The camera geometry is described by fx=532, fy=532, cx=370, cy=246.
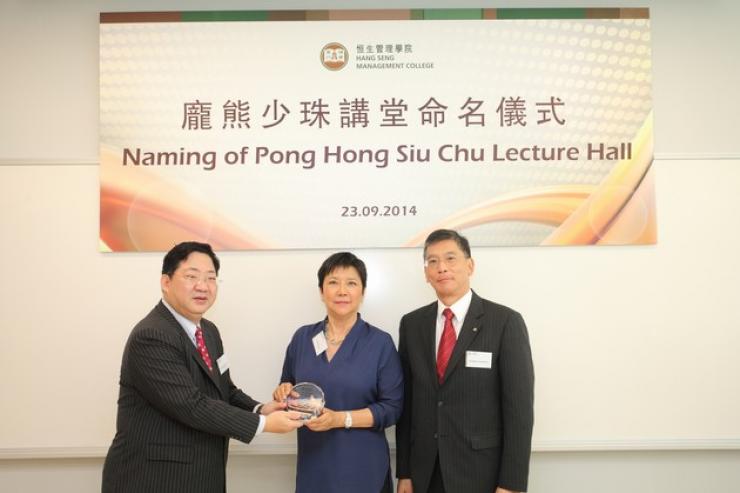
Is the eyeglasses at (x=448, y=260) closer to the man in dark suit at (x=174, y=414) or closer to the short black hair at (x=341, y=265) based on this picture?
the short black hair at (x=341, y=265)

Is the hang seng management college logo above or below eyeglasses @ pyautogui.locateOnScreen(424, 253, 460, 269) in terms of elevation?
above

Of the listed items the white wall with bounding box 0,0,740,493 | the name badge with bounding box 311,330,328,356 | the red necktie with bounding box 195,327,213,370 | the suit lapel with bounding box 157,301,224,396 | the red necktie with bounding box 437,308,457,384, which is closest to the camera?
the suit lapel with bounding box 157,301,224,396

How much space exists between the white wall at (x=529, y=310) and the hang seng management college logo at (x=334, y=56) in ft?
3.37

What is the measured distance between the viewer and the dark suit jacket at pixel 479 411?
2125 millimetres

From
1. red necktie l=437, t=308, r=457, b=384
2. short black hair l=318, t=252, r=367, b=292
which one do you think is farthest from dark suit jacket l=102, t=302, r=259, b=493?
red necktie l=437, t=308, r=457, b=384

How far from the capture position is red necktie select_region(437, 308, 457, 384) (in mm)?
2277

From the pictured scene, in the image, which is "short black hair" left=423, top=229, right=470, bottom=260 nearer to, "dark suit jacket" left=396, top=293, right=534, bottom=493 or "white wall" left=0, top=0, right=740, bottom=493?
"dark suit jacket" left=396, top=293, right=534, bottom=493

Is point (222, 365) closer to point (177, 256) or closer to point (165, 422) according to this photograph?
point (165, 422)

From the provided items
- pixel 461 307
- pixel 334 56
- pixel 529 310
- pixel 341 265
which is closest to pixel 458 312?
pixel 461 307

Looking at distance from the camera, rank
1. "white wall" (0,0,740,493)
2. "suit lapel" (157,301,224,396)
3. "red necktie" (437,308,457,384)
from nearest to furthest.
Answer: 1. "suit lapel" (157,301,224,396)
2. "red necktie" (437,308,457,384)
3. "white wall" (0,0,740,493)

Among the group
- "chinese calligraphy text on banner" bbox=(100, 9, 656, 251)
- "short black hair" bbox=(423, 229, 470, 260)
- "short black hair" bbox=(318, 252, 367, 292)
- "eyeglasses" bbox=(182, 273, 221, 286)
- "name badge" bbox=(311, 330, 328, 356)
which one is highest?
"chinese calligraphy text on banner" bbox=(100, 9, 656, 251)

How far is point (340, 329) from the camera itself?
7.99ft

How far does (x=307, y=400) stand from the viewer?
217cm

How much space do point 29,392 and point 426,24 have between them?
2.90m
